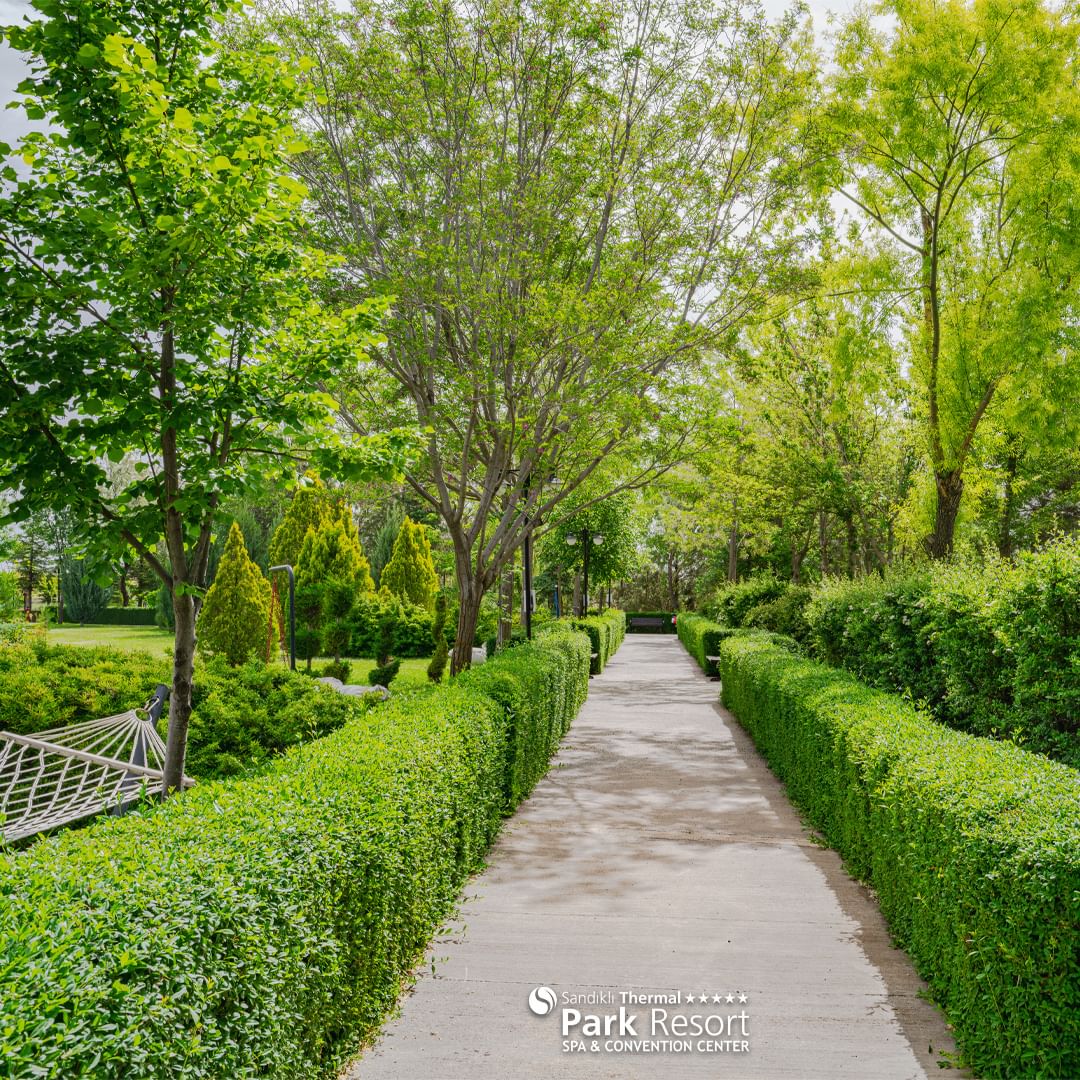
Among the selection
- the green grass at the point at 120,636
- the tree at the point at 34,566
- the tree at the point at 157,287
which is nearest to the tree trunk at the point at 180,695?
the tree at the point at 157,287

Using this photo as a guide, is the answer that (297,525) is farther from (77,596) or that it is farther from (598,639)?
(77,596)

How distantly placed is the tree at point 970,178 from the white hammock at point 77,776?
32.0ft

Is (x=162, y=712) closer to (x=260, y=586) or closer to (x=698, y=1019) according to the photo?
(x=698, y=1019)

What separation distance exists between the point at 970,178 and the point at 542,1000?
1221 cm

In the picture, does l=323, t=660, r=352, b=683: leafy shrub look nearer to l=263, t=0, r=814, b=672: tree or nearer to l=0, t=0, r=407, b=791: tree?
l=263, t=0, r=814, b=672: tree

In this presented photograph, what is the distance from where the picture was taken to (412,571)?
2697 cm

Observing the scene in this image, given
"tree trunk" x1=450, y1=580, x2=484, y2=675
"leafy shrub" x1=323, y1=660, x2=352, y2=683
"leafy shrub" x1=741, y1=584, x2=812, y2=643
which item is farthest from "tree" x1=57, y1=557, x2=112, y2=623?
"tree trunk" x1=450, y1=580, x2=484, y2=675

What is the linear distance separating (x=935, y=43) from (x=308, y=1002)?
12251mm

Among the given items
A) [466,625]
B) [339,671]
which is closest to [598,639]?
[339,671]

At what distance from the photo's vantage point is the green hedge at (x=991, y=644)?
5887mm

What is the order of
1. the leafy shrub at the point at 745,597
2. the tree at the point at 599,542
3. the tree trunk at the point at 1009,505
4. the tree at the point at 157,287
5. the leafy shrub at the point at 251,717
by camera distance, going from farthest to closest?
the tree at the point at 599,542 < the leafy shrub at the point at 745,597 < the tree trunk at the point at 1009,505 < the leafy shrub at the point at 251,717 < the tree at the point at 157,287

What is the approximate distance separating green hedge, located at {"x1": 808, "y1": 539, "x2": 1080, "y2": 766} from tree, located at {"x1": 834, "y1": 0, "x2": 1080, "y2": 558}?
299 centimetres

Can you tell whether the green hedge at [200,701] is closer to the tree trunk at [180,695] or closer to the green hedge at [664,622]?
the tree trunk at [180,695]

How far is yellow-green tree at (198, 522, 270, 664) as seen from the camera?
55.3 feet
